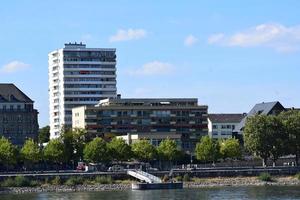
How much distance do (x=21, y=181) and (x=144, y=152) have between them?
103 ft

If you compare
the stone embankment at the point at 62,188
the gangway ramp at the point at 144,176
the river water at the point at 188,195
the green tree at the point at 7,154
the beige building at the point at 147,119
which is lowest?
the river water at the point at 188,195

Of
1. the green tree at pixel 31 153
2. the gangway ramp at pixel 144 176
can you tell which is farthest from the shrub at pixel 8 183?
the green tree at pixel 31 153

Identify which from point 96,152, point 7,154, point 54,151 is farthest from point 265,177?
point 7,154

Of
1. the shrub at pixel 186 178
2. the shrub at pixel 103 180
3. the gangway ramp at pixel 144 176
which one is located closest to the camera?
the gangway ramp at pixel 144 176

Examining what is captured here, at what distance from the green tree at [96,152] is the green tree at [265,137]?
25426 millimetres

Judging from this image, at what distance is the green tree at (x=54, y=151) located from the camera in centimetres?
15288

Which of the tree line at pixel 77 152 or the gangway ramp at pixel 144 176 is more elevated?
the tree line at pixel 77 152

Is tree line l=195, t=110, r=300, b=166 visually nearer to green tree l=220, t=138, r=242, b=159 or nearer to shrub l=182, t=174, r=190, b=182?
green tree l=220, t=138, r=242, b=159

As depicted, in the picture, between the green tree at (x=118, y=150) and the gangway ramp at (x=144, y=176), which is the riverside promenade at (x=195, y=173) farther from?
the green tree at (x=118, y=150)

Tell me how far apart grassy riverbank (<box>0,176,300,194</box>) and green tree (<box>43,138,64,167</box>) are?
19.1 meters

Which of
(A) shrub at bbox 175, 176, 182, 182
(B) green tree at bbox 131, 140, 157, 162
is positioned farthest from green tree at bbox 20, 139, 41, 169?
(A) shrub at bbox 175, 176, 182, 182

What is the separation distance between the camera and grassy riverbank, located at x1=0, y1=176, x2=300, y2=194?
129 m

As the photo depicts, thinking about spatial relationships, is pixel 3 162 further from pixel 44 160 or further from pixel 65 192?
pixel 65 192

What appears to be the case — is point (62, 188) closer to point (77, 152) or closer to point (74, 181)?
point (74, 181)
